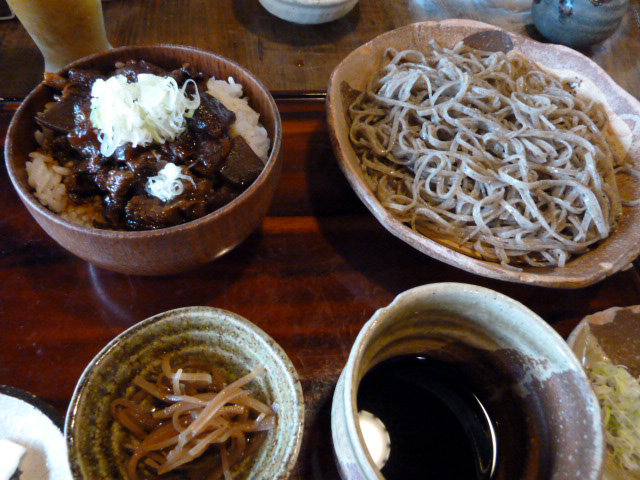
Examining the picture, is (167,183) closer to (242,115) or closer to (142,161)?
(142,161)

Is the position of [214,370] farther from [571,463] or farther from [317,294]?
[571,463]

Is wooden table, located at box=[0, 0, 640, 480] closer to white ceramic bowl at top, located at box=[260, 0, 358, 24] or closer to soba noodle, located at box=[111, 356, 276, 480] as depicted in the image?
soba noodle, located at box=[111, 356, 276, 480]

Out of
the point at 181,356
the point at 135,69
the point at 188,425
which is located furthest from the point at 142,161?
the point at 188,425

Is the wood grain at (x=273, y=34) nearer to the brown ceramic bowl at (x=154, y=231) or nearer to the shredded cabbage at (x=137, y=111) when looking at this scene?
the brown ceramic bowl at (x=154, y=231)

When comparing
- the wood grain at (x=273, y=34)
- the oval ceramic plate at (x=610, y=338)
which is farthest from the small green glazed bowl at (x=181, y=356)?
the wood grain at (x=273, y=34)

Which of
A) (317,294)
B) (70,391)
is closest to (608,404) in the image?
(317,294)

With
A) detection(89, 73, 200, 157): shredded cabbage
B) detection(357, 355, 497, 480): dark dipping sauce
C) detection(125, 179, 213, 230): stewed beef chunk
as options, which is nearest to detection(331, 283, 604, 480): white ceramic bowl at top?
detection(357, 355, 497, 480): dark dipping sauce
